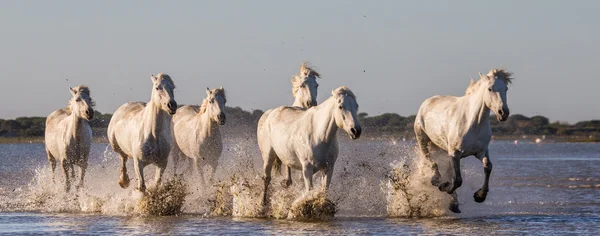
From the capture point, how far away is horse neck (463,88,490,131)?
51.4ft

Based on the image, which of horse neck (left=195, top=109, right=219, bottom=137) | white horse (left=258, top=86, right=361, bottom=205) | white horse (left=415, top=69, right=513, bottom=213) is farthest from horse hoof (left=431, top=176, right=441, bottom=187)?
horse neck (left=195, top=109, right=219, bottom=137)

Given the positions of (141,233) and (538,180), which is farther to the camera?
(538,180)

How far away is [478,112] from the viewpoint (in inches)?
619

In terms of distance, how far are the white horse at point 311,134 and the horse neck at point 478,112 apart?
5.44 ft

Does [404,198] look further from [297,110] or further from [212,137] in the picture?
[212,137]

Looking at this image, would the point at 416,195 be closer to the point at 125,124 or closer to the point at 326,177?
the point at 326,177

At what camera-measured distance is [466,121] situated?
1578 centimetres

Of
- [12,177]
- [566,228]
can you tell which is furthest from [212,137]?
[12,177]

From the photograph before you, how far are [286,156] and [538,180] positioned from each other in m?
13.0

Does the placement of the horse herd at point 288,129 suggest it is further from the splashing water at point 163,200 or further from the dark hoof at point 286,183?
the splashing water at point 163,200

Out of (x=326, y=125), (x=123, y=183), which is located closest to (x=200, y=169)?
(x=123, y=183)

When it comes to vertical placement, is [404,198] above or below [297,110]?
below

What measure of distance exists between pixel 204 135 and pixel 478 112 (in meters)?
5.19

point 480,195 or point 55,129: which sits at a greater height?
point 55,129
